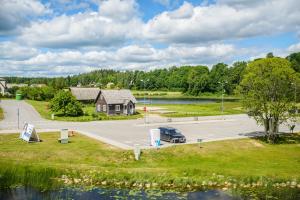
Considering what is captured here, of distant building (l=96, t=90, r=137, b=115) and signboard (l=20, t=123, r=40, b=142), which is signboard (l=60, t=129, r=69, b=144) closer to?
signboard (l=20, t=123, r=40, b=142)

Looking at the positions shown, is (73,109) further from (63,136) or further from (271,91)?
(271,91)

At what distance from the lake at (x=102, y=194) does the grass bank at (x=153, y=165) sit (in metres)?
1.14

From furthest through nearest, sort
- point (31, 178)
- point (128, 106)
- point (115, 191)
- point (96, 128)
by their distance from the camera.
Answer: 1. point (128, 106)
2. point (96, 128)
3. point (31, 178)
4. point (115, 191)

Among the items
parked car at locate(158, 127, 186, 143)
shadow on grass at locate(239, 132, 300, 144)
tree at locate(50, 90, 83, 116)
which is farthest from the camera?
tree at locate(50, 90, 83, 116)

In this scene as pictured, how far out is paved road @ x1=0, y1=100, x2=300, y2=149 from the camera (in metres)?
41.7

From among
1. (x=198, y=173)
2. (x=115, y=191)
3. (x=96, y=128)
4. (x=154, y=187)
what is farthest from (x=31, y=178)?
(x=96, y=128)

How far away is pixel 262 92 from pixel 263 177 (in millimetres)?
17004

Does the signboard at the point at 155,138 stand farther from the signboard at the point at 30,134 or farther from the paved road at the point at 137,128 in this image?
the signboard at the point at 30,134

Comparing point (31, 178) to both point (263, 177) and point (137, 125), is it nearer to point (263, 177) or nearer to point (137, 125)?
point (263, 177)

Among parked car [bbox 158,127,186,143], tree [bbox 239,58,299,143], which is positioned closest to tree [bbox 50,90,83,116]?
parked car [bbox 158,127,186,143]

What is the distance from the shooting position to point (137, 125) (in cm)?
5397

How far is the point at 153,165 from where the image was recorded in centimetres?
3033

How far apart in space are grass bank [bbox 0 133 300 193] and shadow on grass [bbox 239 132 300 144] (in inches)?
43.7

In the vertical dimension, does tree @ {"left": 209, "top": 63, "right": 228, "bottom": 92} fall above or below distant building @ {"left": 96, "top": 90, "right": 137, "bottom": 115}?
above
